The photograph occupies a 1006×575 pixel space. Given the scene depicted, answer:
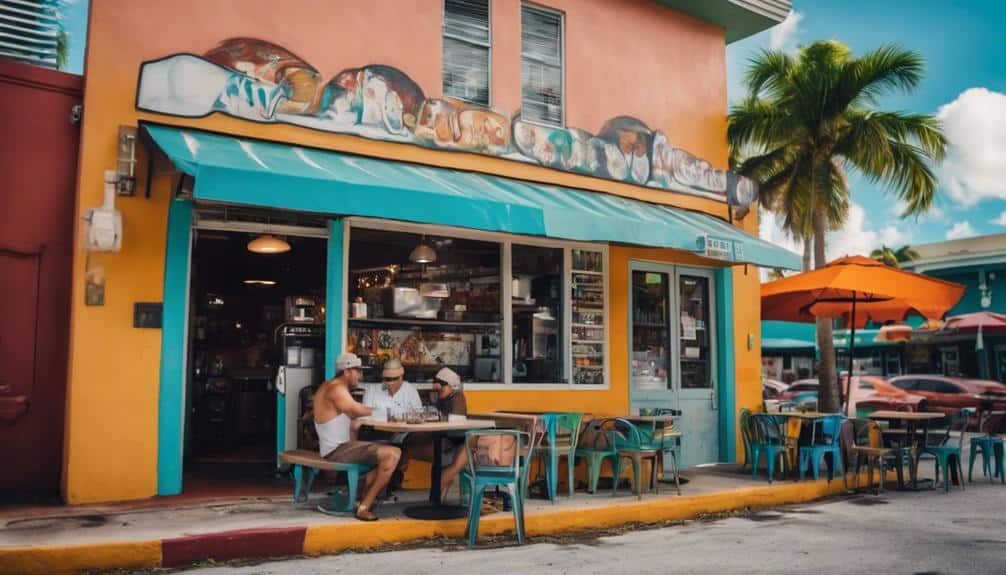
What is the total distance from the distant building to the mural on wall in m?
2.15

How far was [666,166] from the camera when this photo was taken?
1142cm

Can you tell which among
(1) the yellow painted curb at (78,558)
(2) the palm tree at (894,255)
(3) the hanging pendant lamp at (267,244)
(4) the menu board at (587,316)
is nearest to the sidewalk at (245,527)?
(1) the yellow painted curb at (78,558)

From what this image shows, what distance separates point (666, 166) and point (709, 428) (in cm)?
360

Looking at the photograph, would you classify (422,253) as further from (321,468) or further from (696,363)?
(696,363)

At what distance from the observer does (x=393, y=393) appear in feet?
27.4

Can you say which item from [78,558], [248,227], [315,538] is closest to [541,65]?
[248,227]

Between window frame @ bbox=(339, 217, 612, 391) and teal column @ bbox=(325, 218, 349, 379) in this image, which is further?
window frame @ bbox=(339, 217, 612, 391)

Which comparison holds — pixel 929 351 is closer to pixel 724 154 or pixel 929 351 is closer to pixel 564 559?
pixel 724 154

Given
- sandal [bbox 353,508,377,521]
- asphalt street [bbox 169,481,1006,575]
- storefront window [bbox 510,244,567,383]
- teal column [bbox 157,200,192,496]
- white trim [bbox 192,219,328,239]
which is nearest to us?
asphalt street [bbox 169,481,1006,575]

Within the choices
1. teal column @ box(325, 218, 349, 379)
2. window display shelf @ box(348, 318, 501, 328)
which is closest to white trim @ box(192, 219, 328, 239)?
teal column @ box(325, 218, 349, 379)

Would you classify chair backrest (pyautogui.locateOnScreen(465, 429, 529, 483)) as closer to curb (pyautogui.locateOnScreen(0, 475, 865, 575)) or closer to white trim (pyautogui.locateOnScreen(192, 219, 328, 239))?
curb (pyautogui.locateOnScreen(0, 475, 865, 575))

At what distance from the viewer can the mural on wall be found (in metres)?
7.74

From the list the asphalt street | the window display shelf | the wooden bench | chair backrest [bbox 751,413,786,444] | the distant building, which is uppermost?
the distant building

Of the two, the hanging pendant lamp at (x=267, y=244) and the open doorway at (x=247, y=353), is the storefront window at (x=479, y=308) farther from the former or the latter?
the hanging pendant lamp at (x=267, y=244)
